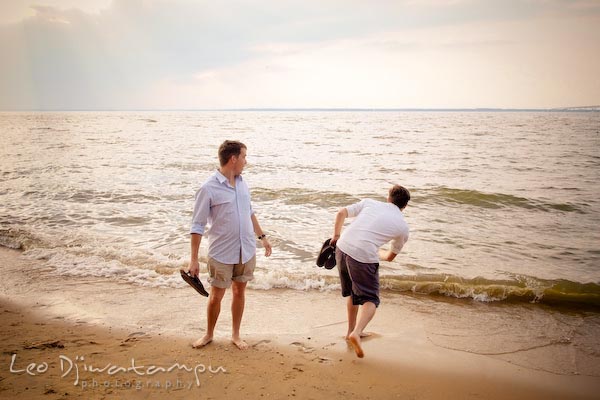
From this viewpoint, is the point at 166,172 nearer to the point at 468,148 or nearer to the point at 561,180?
the point at 561,180

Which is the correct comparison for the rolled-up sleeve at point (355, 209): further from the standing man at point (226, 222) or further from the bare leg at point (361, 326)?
the standing man at point (226, 222)

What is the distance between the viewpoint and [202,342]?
13.1 ft

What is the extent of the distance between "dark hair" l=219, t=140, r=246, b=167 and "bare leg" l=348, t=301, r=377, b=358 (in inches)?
84.8

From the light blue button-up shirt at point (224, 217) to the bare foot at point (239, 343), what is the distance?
40.2 inches

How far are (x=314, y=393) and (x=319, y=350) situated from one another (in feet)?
2.68

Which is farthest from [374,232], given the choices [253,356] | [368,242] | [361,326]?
[253,356]

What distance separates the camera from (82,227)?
915cm

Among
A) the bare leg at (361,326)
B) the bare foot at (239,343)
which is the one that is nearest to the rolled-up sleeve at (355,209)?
the bare leg at (361,326)

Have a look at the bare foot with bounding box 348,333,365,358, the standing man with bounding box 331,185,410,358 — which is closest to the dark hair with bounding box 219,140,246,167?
the standing man with bounding box 331,185,410,358

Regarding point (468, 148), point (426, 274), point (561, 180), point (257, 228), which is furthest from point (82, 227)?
point (468, 148)

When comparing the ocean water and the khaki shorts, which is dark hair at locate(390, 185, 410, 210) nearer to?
the khaki shorts

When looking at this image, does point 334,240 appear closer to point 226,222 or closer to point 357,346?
point 357,346

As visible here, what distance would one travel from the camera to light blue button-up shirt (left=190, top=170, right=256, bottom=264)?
A: 352cm

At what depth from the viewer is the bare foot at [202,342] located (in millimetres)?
3954
